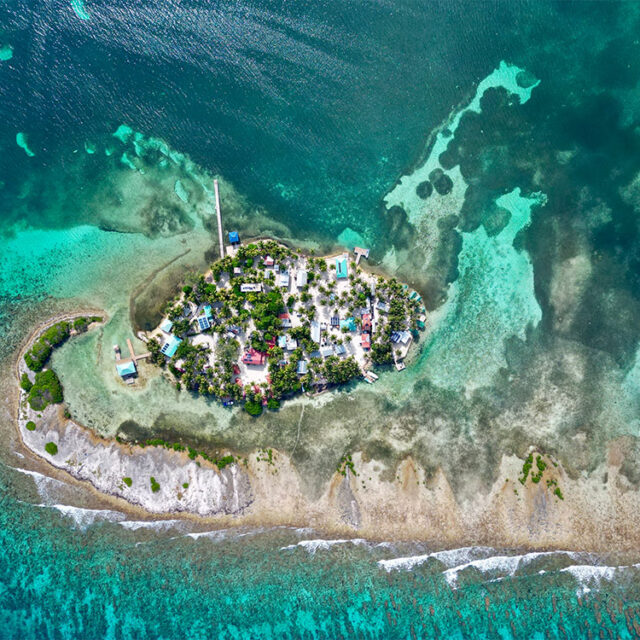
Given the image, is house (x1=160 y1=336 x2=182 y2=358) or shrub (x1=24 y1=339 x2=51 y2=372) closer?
house (x1=160 y1=336 x2=182 y2=358)

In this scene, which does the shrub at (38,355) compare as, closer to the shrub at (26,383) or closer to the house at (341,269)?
the shrub at (26,383)

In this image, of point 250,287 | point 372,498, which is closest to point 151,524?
point 372,498

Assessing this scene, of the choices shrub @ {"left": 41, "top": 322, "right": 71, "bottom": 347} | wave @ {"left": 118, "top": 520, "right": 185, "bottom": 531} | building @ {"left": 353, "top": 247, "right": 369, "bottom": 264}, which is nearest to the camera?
wave @ {"left": 118, "top": 520, "right": 185, "bottom": 531}

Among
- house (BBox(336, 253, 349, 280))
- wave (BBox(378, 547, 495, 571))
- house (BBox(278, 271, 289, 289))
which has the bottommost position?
wave (BBox(378, 547, 495, 571))

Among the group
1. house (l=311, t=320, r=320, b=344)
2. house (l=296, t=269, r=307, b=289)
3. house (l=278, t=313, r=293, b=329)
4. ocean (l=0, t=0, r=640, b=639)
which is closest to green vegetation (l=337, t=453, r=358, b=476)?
ocean (l=0, t=0, r=640, b=639)

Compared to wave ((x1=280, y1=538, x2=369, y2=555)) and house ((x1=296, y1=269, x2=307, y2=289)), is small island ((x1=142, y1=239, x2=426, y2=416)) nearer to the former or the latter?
house ((x1=296, y1=269, x2=307, y2=289))

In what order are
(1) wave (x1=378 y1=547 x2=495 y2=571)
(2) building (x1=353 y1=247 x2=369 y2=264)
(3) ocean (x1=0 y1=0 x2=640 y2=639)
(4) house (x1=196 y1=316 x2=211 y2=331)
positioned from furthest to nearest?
(2) building (x1=353 y1=247 x2=369 y2=264), (3) ocean (x1=0 y1=0 x2=640 y2=639), (4) house (x1=196 y1=316 x2=211 y2=331), (1) wave (x1=378 y1=547 x2=495 y2=571)

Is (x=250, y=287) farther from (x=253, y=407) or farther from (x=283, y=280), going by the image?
(x=253, y=407)

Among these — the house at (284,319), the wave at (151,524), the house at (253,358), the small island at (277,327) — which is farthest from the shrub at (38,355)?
the house at (284,319)
